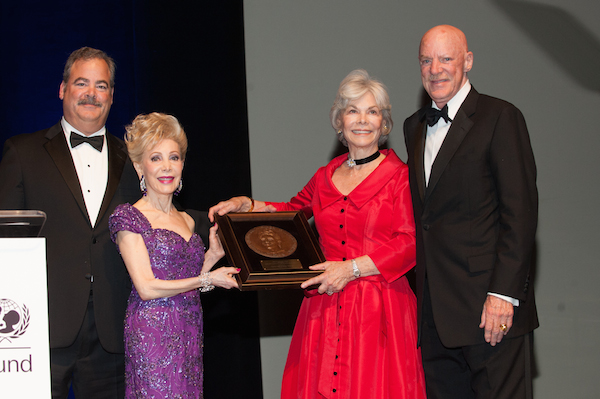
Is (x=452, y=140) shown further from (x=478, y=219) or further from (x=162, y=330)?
(x=162, y=330)

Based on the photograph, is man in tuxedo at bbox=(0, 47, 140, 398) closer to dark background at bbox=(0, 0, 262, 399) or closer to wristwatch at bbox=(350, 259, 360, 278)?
dark background at bbox=(0, 0, 262, 399)

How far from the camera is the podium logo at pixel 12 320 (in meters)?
→ 1.43

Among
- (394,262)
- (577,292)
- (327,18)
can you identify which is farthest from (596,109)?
(394,262)

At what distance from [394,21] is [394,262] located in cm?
273

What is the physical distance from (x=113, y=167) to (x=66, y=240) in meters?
0.45

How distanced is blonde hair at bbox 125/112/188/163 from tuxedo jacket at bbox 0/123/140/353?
367mm

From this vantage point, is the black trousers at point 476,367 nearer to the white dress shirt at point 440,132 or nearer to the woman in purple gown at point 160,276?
the white dress shirt at point 440,132

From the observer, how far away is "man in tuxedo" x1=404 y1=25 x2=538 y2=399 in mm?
2365

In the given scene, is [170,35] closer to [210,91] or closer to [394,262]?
[210,91]

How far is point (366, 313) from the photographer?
8.68 feet

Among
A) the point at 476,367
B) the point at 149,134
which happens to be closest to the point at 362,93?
the point at 149,134

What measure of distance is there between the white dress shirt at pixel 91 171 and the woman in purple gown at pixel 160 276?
33 centimetres

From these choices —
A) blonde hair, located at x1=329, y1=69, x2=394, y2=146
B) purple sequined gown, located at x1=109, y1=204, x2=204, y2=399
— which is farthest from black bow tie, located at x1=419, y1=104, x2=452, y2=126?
purple sequined gown, located at x1=109, y1=204, x2=204, y2=399

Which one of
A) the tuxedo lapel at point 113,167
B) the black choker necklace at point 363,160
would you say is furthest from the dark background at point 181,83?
the black choker necklace at point 363,160
